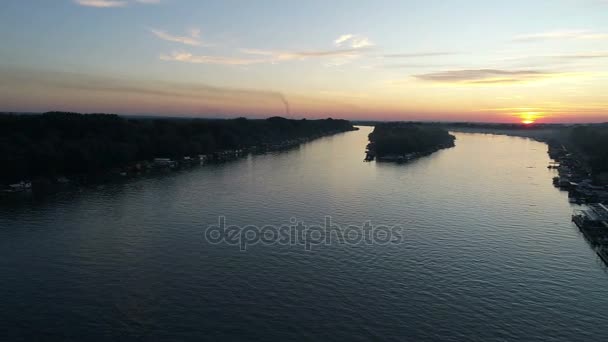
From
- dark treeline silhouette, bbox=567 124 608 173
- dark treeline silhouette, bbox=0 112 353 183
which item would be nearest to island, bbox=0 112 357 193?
dark treeline silhouette, bbox=0 112 353 183

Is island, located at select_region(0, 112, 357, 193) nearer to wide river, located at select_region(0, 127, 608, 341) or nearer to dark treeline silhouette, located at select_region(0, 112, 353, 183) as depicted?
dark treeline silhouette, located at select_region(0, 112, 353, 183)

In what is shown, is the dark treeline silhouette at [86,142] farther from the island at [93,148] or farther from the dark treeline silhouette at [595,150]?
the dark treeline silhouette at [595,150]

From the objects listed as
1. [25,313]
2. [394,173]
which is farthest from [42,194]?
[394,173]

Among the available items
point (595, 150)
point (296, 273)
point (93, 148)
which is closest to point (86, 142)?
point (93, 148)

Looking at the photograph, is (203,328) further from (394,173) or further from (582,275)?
(394,173)

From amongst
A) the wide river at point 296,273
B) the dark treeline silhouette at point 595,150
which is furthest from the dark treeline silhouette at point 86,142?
the dark treeline silhouette at point 595,150

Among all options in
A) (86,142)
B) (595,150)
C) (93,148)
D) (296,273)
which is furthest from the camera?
(595,150)

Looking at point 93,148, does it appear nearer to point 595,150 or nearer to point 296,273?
point 296,273
